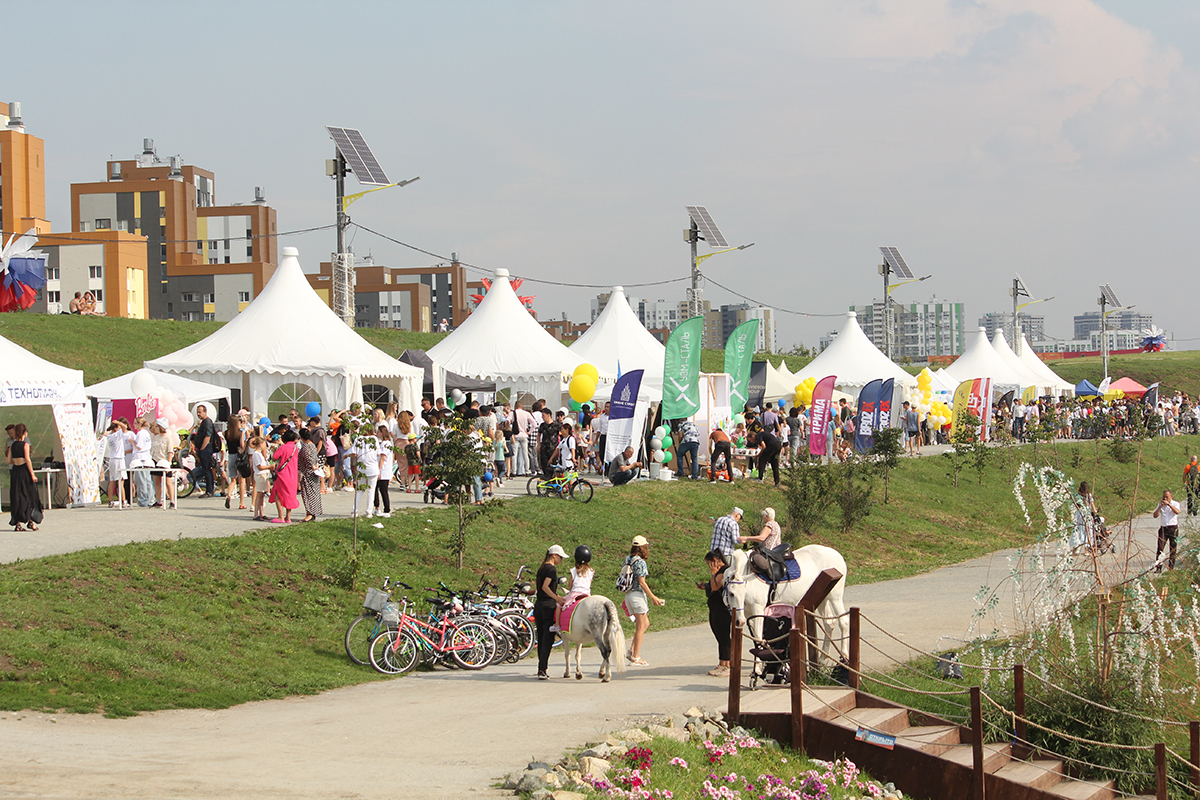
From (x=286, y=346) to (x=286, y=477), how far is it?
8075 mm

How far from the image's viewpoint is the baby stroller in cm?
1100

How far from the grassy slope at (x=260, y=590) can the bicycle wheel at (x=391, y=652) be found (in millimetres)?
200

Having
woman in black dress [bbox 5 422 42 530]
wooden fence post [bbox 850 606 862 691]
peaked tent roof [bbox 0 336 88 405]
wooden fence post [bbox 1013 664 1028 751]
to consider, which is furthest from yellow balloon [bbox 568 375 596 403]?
wooden fence post [bbox 1013 664 1028 751]

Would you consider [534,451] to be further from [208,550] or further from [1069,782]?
[1069,782]

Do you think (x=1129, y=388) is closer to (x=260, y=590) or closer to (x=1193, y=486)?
(x=1193, y=486)

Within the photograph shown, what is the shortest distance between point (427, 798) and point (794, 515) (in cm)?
1659

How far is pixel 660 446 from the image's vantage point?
24641 millimetres

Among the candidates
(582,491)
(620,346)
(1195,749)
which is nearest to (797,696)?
(1195,749)

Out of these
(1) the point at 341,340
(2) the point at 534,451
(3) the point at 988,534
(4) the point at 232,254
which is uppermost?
(4) the point at 232,254

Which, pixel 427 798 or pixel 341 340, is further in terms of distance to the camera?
pixel 341 340

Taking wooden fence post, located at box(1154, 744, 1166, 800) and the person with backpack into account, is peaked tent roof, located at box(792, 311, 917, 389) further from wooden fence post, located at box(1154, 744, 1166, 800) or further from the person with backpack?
wooden fence post, located at box(1154, 744, 1166, 800)

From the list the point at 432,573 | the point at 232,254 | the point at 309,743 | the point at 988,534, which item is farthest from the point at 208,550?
the point at 232,254

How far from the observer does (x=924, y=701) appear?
10.8 m

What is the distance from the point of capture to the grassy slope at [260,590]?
1082cm
